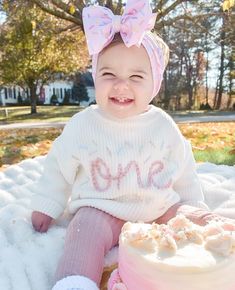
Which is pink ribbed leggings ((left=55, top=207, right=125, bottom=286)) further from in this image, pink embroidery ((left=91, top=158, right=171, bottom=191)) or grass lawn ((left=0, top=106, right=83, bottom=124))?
grass lawn ((left=0, top=106, right=83, bottom=124))

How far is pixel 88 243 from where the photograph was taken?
5.14 ft

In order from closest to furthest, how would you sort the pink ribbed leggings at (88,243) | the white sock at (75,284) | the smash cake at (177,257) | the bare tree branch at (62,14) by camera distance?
the smash cake at (177,257) → the white sock at (75,284) → the pink ribbed leggings at (88,243) → the bare tree branch at (62,14)

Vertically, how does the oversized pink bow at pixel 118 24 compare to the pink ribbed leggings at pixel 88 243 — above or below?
above

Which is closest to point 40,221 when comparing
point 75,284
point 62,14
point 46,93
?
point 75,284

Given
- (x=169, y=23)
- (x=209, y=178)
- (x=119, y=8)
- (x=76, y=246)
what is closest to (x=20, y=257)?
(x=76, y=246)

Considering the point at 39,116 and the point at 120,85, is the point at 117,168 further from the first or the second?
the point at 39,116

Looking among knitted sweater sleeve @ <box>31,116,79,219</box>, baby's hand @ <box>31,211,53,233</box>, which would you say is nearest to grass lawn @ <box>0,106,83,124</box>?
knitted sweater sleeve @ <box>31,116,79,219</box>

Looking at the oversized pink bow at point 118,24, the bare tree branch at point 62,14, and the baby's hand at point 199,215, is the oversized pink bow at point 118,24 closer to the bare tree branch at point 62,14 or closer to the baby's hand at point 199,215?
the baby's hand at point 199,215

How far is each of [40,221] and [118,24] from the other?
3.00 feet

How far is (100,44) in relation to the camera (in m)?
1.82

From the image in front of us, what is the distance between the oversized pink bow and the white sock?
927 mm

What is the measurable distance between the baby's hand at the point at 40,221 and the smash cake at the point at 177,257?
65 centimetres

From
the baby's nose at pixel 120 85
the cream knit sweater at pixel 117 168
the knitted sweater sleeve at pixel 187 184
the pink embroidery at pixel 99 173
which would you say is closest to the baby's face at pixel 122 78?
the baby's nose at pixel 120 85

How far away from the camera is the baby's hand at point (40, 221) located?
1.95 metres
